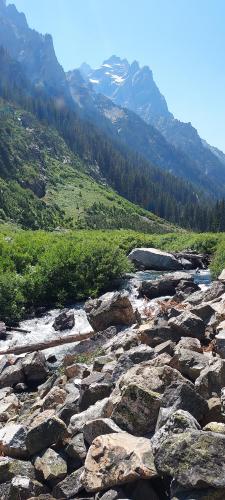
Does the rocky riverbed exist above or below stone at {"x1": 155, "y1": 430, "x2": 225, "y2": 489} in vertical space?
below

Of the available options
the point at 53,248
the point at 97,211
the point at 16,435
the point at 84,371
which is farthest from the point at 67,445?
the point at 97,211

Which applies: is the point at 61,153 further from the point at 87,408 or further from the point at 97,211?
the point at 87,408

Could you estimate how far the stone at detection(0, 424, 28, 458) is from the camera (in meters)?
10.8

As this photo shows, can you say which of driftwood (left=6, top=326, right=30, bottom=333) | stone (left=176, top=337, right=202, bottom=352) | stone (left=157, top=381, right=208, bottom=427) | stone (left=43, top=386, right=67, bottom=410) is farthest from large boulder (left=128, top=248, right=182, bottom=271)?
stone (left=157, top=381, right=208, bottom=427)

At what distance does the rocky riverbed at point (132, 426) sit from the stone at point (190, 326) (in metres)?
0.03

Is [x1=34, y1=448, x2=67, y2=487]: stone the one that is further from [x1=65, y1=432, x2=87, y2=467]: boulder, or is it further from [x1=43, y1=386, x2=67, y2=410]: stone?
[x1=43, y1=386, x2=67, y2=410]: stone

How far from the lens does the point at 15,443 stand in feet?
35.8

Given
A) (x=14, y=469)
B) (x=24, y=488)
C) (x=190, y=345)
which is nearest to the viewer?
(x=24, y=488)

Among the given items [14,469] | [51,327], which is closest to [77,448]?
[14,469]

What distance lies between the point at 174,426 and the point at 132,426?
1.68m

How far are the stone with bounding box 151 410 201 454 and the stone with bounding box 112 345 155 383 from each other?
4.66 meters

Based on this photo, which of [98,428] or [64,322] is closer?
[98,428]

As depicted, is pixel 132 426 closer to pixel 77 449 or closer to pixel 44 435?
pixel 77 449

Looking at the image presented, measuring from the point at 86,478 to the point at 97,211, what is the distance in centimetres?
13258
